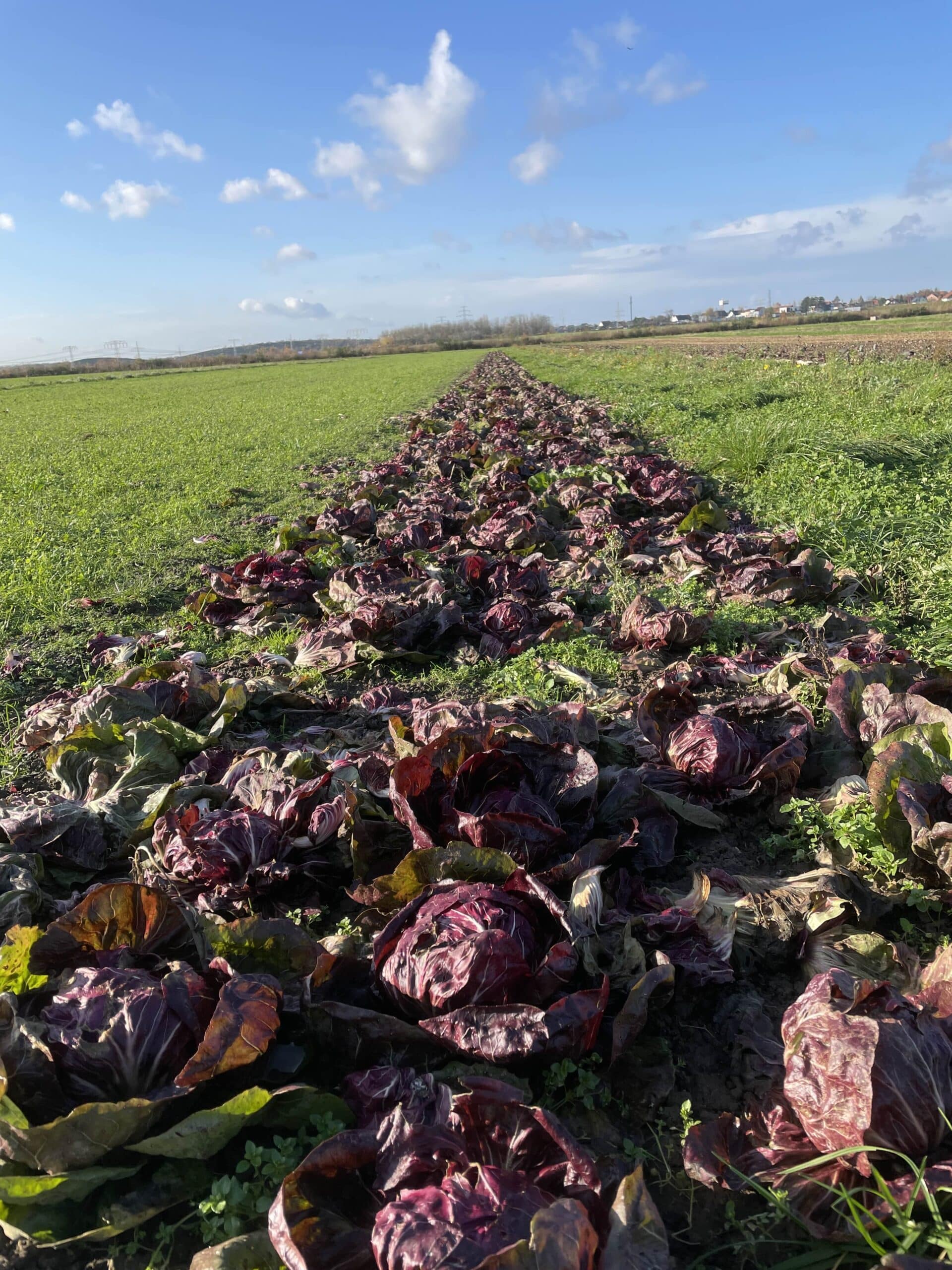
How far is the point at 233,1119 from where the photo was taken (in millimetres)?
2285

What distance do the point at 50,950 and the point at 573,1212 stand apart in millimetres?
2033

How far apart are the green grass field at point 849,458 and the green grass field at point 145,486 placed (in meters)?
6.89

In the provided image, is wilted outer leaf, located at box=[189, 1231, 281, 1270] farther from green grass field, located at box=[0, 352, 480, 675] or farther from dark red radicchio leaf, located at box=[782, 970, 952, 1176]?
green grass field, located at box=[0, 352, 480, 675]

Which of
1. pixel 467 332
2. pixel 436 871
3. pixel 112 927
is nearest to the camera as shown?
pixel 112 927

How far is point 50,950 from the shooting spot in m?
2.84

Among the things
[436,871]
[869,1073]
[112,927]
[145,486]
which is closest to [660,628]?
[436,871]

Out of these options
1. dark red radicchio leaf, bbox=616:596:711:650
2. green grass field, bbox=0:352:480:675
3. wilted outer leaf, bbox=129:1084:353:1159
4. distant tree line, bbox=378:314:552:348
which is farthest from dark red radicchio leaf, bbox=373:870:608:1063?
distant tree line, bbox=378:314:552:348

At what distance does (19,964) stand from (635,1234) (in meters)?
2.11

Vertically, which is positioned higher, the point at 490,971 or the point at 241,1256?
the point at 490,971

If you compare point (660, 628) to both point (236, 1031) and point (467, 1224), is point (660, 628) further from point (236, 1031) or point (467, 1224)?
point (467, 1224)

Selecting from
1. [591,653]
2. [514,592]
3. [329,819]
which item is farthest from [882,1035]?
[514,592]

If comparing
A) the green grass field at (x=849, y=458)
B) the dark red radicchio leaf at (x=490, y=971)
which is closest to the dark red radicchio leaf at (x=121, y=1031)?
the dark red radicchio leaf at (x=490, y=971)

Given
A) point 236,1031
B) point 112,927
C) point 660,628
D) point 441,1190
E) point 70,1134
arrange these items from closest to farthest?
point 441,1190, point 70,1134, point 236,1031, point 112,927, point 660,628

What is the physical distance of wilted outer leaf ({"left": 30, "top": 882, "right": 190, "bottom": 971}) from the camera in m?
2.85
